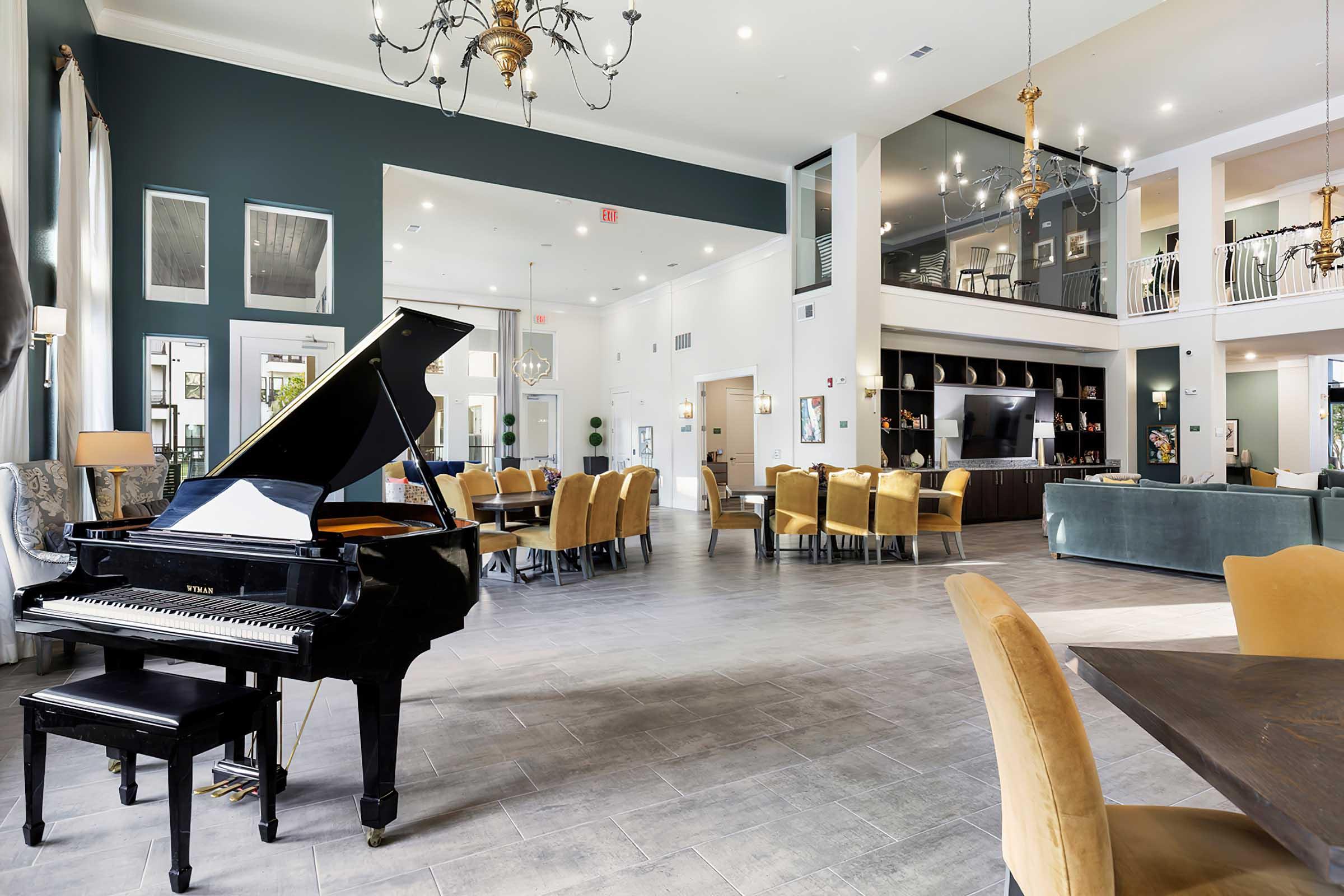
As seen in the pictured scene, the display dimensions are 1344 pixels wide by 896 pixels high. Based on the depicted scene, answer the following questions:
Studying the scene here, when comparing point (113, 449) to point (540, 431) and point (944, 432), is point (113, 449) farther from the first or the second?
point (540, 431)

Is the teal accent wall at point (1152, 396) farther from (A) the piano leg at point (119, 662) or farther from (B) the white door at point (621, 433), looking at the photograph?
(A) the piano leg at point (119, 662)

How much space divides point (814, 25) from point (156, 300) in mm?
6620

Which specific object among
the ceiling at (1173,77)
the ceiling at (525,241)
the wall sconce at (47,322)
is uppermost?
the ceiling at (1173,77)

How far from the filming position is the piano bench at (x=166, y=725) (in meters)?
1.92

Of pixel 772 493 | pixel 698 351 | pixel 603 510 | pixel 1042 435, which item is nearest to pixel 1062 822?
pixel 603 510

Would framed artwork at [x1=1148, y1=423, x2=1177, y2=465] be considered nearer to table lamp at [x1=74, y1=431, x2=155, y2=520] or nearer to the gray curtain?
the gray curtain

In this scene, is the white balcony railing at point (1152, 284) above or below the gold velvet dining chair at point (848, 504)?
above

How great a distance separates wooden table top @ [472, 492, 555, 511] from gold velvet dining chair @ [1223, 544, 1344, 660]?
4873 mm

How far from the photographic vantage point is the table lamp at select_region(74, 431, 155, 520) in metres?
4.29

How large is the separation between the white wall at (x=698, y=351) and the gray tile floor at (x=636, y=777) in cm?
654

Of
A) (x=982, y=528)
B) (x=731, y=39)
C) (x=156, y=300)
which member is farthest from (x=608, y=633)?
(x=982, y=528)

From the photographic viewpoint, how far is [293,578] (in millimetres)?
2207

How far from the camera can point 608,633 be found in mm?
4676

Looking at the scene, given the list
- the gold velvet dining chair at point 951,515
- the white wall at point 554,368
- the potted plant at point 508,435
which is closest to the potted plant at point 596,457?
the white wall at point 554,368
